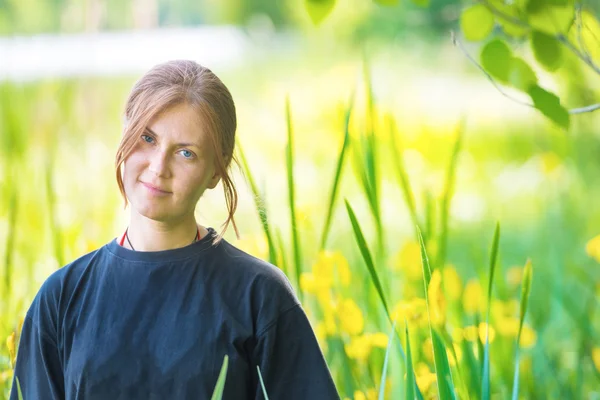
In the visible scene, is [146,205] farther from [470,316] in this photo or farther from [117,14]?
[117,14]

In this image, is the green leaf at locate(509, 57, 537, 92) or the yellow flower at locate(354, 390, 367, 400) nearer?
the green leaf at locate(509, 57, 537, 92)

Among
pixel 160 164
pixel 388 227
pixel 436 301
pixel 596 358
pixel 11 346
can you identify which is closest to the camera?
pixel 160 164

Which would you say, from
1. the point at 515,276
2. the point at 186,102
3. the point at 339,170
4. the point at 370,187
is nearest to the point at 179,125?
the point at 186,102

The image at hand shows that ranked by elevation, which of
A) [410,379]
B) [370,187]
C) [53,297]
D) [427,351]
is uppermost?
[370,187]

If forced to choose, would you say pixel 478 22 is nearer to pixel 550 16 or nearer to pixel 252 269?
pixel 550 16

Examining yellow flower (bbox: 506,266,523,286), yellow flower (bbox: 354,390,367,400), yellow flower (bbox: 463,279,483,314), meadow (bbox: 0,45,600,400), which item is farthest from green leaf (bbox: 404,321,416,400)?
yellow flower (bbox: 506,266,523,286)

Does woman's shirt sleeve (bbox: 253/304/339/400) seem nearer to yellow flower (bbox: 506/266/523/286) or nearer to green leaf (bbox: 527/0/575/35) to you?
green leaf (bbox: 527/0/575/35)

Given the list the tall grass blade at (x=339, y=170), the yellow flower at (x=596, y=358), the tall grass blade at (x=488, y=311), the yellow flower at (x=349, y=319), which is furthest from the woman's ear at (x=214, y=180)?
the yellow flower at (x=596, y=358)

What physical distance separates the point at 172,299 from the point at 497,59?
0.73m

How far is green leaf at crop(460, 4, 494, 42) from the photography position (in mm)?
1575

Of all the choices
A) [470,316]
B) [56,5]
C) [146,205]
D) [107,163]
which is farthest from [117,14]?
[146,205]

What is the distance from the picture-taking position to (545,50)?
152 centimetres

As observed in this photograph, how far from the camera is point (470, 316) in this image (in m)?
2.17

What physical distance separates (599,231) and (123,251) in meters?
2.71
